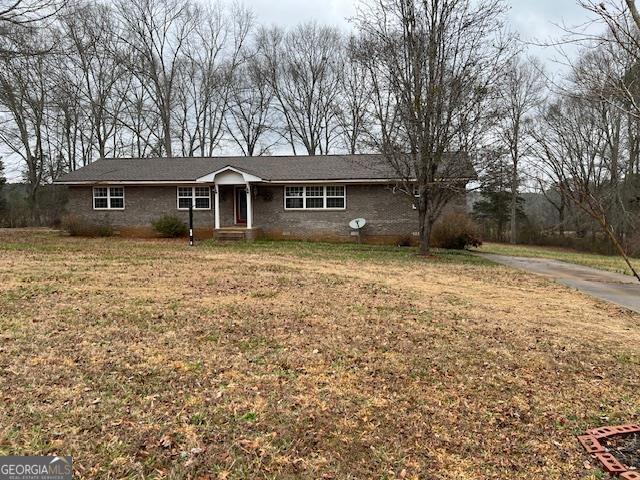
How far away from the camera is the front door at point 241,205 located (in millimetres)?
20875

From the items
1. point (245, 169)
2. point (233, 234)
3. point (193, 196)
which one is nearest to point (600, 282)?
point (233, 234)

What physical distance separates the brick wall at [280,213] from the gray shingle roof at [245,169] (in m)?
0.61

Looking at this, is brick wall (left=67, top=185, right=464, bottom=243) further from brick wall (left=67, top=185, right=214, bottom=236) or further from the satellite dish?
the satellite dish

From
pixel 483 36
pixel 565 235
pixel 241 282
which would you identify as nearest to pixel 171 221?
pixel 241 282

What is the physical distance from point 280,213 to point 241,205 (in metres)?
2.07

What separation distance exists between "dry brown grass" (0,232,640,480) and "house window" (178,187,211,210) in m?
13.0

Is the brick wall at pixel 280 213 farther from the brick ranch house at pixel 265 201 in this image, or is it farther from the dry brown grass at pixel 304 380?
the dry brown grass at pixel 304 380

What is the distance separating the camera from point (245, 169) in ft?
66.6

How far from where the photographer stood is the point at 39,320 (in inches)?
213

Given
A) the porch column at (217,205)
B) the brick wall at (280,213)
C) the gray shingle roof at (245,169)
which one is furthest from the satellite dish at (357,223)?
the porch column at (217,205)

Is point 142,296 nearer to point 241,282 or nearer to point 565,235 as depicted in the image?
point 241,282

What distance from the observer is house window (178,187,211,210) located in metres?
20.7

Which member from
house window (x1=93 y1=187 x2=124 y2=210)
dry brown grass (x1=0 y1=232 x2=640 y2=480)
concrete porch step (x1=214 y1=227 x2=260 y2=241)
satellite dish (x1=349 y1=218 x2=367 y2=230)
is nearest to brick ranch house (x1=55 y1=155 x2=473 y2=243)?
house window (x1=93 y1=187 x2=124 y2=210)

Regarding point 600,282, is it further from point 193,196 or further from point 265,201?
point 193,196
